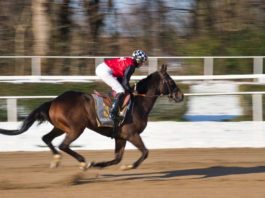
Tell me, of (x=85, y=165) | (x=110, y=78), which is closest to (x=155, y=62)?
(x=110, y=78)

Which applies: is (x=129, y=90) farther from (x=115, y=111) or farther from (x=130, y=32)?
(x=130, y=32)

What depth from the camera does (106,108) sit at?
9.63 metres

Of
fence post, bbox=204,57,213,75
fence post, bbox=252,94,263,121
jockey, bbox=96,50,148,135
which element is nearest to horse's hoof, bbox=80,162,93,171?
jockey, bbox=96,50,148,135

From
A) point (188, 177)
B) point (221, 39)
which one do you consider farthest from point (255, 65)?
point (188, 177)

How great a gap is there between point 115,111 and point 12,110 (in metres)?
3.36

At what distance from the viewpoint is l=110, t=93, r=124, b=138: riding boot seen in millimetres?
9555

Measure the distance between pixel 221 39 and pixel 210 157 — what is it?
14.0 metres

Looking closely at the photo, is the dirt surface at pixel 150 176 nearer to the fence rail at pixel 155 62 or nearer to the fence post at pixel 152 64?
the fence post at pixel 152 64

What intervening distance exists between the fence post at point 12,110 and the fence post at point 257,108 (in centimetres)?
454

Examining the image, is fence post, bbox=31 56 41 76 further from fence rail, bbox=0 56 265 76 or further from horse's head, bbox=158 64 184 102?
horse's head, bbox=158 64 184 102

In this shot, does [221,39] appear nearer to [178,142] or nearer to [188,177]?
[178,142]

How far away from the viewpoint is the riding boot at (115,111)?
9.55 meters

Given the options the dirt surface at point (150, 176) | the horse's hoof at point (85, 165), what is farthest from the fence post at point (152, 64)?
the horse's hoof at point (85, 165)

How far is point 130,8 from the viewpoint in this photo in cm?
2894
